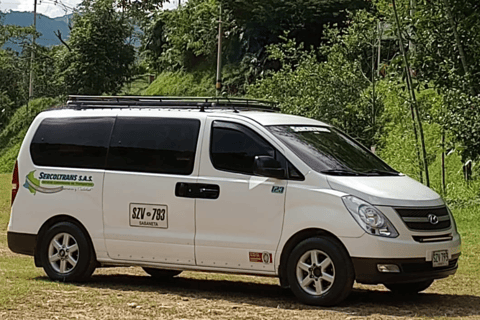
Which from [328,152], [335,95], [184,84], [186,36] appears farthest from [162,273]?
[186,36]

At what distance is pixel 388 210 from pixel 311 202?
2.54 feet

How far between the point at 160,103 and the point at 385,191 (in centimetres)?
307

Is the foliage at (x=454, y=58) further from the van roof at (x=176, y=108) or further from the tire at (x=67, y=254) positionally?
the tire at (x=67, y=254)

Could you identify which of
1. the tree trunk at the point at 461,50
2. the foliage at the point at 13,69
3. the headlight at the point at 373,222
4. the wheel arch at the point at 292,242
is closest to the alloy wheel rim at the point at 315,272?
the wheel arch at the point at 292,242

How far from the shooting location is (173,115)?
36.2ft

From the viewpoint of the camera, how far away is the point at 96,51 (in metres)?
57.5

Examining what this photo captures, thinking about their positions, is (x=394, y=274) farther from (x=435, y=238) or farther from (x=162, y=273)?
(x=162, y=273)

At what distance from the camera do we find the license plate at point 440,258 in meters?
9.77

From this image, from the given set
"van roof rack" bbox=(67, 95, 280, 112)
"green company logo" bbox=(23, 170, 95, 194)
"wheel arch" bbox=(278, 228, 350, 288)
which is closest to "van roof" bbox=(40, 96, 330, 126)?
"van roof rack" bbox=(67, 95, 280, 112)

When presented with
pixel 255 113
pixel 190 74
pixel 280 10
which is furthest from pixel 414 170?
pixel 190 74

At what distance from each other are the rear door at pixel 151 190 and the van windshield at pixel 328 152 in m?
1.05

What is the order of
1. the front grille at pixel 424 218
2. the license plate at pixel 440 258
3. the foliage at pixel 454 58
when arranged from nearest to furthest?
the front grille at pixel 424 218 → the license plate at pixel 440 258 → the foliage at pixel 454 58

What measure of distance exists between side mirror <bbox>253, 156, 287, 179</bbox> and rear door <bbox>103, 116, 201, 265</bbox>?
2.84ft

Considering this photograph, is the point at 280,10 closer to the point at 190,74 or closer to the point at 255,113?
the point at 190,74
